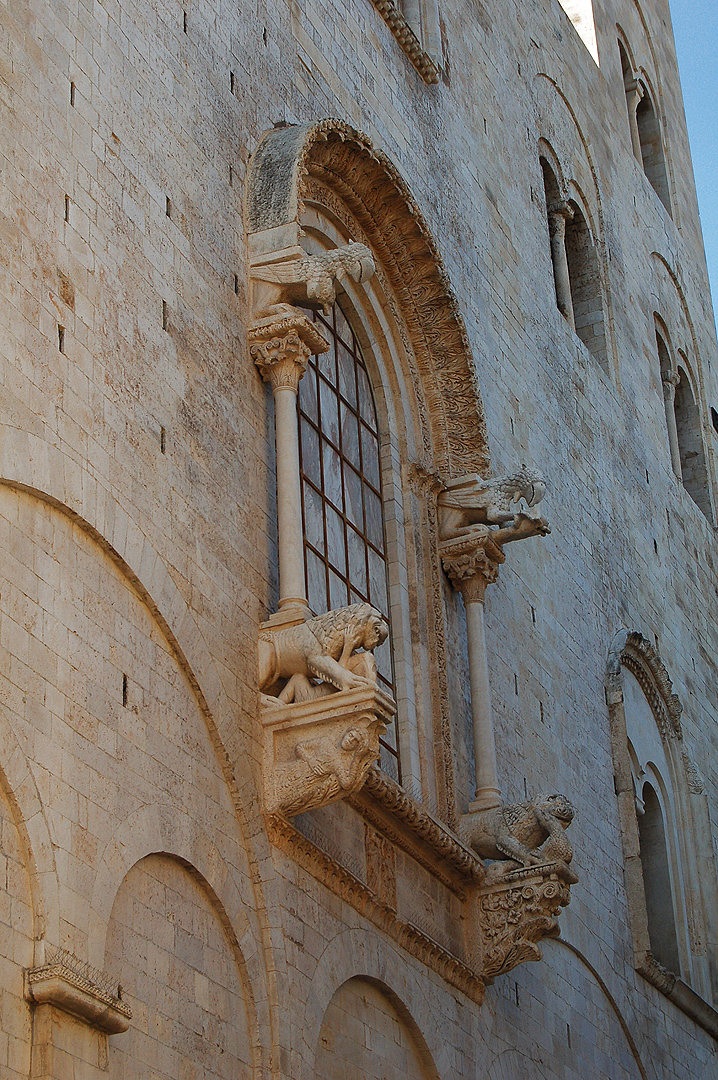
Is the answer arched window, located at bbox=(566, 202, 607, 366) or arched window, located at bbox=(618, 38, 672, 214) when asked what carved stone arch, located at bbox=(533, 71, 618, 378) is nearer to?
arched window, located at bbox=(566, 202, 607, 366)

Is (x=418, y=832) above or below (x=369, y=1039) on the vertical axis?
above

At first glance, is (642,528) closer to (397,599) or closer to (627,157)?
(627,157)

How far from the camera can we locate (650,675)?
59.3ft

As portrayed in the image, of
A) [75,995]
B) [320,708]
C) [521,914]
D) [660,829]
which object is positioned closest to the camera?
[75,995]

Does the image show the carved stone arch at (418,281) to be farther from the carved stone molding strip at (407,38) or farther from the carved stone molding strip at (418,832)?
the carved stone molding strip at (418,832)

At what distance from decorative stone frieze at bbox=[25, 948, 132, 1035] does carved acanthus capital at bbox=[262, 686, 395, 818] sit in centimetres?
209

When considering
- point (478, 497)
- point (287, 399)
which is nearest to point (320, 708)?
point (287, 399)

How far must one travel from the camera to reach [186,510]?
988 cm

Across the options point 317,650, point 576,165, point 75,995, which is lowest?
point 75,995

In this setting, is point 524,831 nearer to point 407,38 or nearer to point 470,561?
point 470,561

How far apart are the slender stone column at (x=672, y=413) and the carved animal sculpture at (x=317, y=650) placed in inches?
474

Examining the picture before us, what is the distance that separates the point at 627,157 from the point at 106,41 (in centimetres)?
1377

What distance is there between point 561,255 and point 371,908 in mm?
9970

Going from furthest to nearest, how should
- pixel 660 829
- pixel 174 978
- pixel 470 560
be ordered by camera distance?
1. pixel 660 829
2. pixel 470 560
3. pixel 174 978
